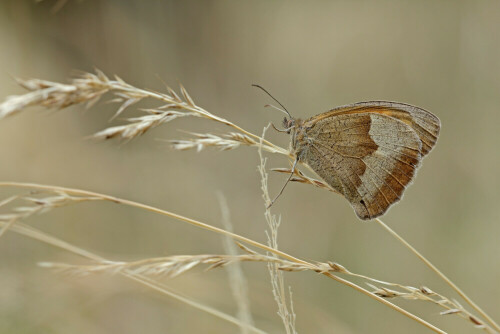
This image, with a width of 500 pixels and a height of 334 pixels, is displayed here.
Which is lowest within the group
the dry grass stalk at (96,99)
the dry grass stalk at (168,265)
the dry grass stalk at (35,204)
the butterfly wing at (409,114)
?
the dry grass stalk at (168,265)

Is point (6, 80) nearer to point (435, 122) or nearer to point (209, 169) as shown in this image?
point (209, 169)

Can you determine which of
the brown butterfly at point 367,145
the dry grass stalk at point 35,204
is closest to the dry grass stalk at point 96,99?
the dry grass stalk at point 35,204

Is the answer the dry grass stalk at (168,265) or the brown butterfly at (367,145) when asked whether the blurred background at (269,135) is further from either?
the dry grass stalk at (168,265)

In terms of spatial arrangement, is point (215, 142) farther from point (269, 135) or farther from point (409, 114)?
point (269, 135)

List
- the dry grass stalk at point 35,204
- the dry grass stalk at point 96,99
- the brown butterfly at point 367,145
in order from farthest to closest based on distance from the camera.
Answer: the brown butterfly at point 367,145
the dry grass stalk at point 96,99
the dry grass stalk at point 35,204

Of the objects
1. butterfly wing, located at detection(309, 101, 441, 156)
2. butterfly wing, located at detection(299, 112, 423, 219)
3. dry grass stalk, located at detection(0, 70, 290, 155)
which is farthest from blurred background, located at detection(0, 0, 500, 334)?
dry grass stalk, located at detection(0, 70, 290, 155)

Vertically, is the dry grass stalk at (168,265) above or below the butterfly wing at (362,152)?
below

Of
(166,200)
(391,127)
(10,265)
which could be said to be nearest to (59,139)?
(166,200)

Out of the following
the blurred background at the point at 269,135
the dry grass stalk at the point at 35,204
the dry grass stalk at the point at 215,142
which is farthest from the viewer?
the blurred background at the point at 269,135
